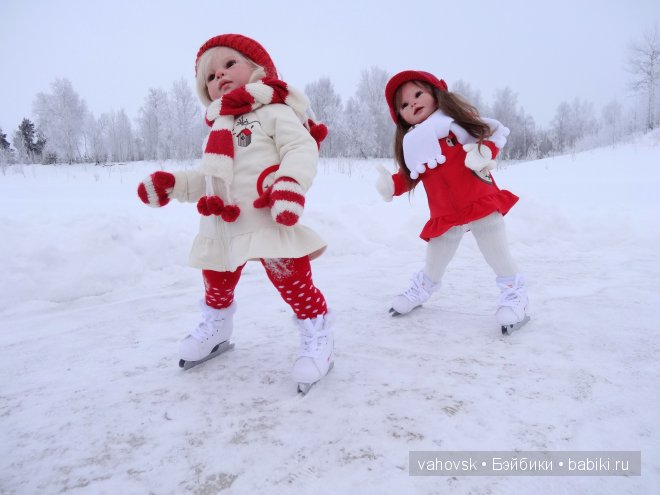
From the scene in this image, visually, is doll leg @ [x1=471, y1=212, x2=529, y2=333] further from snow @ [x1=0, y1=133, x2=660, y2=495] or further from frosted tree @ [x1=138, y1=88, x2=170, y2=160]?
frosted tree @ [x1=138, y1=88, x2=170, y2=160]

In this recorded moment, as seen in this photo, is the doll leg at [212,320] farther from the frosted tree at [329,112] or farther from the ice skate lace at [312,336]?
the frosted tree at [329,112]

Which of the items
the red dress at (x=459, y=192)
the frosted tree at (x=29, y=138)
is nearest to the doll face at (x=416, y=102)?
the red dress at (x=459, y=192)

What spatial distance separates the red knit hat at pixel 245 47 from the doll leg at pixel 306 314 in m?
0.89

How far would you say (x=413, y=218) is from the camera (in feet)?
→ 13.9

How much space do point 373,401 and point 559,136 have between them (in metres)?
43.5

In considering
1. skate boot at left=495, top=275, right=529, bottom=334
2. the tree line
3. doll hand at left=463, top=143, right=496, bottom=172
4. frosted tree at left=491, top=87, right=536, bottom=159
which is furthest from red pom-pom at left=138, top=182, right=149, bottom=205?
frosted tree at left=491, top=87, right=536, bottom=159

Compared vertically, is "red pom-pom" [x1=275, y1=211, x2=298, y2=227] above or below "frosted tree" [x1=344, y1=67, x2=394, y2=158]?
below

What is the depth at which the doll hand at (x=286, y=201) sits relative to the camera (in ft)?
4.66

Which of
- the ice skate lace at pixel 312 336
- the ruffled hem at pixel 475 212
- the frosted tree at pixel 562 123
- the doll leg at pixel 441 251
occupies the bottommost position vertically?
the ice skate lace at pixel 312 336

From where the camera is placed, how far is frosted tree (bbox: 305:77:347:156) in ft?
77.0

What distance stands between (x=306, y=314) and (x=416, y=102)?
53.9 inches

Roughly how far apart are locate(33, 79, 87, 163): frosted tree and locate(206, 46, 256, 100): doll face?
79.0ft

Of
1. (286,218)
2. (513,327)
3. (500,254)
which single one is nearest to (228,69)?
(286,218)

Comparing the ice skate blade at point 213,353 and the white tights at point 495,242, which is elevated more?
the white tights at point 495,242
